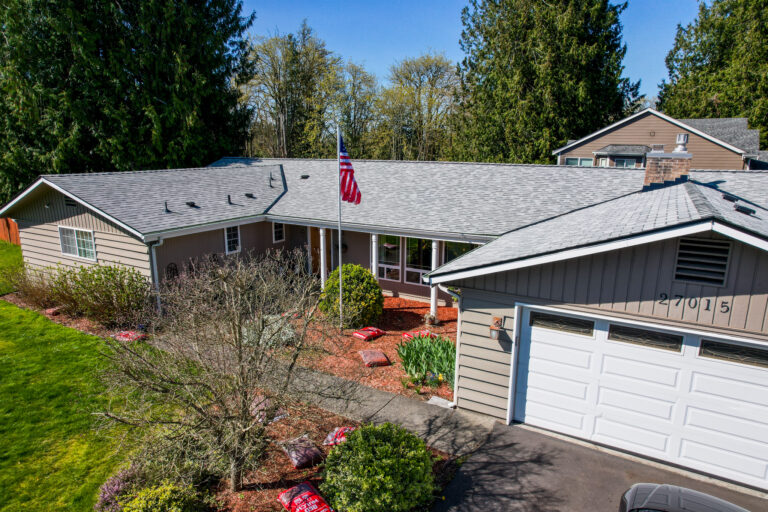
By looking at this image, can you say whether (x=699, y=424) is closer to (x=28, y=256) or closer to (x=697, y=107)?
(x=28, y=256)

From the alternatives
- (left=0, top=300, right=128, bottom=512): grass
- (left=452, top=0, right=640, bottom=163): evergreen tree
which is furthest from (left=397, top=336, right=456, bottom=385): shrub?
(left=452, top=0, right=640, bottom=163): evergreen tree

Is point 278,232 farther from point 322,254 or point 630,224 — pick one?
point 630,224

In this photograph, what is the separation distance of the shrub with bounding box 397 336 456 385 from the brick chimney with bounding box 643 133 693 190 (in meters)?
6.61

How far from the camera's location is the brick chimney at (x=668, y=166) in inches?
403

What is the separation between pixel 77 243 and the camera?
45.9 ft

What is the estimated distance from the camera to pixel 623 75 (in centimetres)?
2706

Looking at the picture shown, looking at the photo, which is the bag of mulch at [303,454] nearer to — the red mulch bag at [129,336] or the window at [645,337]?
the window at [645,337]

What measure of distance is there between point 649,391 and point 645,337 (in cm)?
85

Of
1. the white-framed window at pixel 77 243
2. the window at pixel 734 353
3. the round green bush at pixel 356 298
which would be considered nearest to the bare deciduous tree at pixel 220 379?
the round green bush at pixel 356 298

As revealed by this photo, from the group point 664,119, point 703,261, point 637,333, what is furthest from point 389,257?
point 664,119

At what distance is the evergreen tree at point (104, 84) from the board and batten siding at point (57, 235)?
643cm

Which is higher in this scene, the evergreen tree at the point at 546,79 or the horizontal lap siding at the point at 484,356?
the evergreen tree at the point at 546,79

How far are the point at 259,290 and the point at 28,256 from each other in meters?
14.2

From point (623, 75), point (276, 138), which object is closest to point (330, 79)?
point (276, 138)
